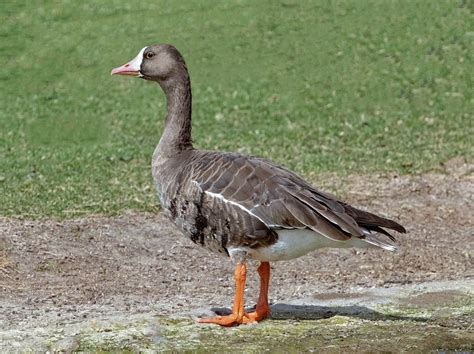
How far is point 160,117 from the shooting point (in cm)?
1577

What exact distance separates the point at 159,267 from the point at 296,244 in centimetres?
247

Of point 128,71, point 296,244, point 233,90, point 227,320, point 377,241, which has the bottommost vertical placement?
point 227,320

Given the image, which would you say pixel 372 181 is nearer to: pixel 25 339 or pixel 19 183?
pixel 19 183

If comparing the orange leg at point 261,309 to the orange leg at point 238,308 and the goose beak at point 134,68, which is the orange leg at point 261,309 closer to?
the orange leg at point 238,308

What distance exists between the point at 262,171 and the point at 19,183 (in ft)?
18.2

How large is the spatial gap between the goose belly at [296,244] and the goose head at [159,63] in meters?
1.77

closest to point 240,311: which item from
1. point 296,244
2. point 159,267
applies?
point 296,244

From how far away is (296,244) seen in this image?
24.1 ft

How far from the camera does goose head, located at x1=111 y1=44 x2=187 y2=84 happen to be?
27.3 ft

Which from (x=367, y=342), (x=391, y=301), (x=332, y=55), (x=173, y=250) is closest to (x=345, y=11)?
(x=332, y=55)

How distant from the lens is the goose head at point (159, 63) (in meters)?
8.33

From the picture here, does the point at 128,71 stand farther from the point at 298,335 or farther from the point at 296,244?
the point at 298,335

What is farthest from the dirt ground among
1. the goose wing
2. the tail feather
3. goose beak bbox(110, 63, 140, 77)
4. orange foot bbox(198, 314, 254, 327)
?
goose beak bbox(110, 63, 140, 77)

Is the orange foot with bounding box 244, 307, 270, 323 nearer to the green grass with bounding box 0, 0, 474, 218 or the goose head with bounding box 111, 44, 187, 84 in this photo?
the goose head with bounding box 111, 44, 187, 84
